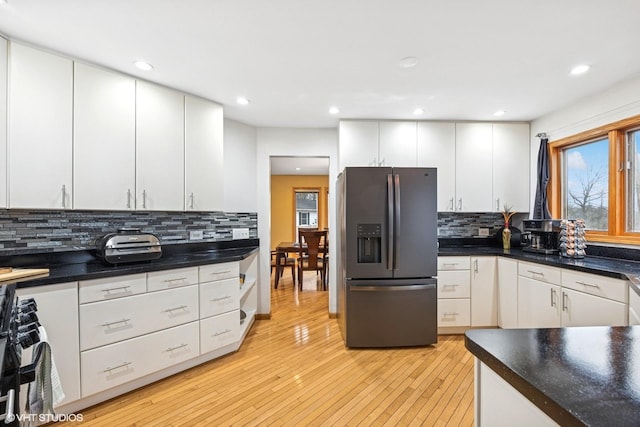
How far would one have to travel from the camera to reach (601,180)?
8.47 feet

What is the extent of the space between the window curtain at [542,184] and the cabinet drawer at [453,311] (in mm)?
1229

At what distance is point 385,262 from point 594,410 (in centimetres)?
208

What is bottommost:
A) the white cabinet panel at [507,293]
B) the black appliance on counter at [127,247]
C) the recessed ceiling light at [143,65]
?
the white cabinet panel at [507,293]

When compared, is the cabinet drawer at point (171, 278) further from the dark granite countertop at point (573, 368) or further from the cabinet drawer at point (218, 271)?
the dark granite countertop at point (573, 368)

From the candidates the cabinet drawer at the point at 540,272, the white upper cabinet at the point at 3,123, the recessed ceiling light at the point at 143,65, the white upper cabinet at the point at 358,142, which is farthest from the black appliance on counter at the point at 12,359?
the cabinet drawer at the point at 540,272

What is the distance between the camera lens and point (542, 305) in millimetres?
2326

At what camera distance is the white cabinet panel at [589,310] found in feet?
5.75

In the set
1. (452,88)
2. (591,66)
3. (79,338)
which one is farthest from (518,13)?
(79,338)

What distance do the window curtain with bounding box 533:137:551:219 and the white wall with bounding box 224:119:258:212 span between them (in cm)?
312

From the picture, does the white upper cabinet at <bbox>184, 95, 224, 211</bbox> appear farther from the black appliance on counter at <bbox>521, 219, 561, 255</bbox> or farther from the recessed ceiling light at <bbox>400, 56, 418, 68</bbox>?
the black appliance on counter at <bbox>521, 219, 561, 255</bbox>

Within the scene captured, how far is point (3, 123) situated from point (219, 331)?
196 centimetres

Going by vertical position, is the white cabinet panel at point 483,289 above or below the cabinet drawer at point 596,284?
below

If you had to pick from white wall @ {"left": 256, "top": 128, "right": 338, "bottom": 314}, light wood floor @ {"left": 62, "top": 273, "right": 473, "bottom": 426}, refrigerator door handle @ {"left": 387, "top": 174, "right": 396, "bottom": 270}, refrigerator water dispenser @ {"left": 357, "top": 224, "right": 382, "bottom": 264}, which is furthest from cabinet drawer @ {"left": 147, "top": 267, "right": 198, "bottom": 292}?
refrigerator door handle @ {"left": 387, "top": 174, "right": 396, "bottom": 270}

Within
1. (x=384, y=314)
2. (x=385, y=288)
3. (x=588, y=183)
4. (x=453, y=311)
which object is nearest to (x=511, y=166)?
(x=588, y=183)
